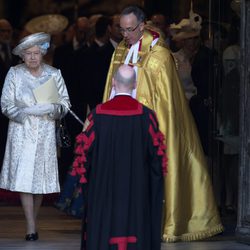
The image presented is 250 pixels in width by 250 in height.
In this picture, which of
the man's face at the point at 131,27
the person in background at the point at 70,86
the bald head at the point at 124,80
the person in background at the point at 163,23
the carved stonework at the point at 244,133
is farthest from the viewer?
the person in background at the point at 70,86

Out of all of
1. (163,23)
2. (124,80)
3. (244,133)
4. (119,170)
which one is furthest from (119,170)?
(163,23)

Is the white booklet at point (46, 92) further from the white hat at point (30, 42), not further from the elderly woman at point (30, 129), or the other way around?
the white hat at point (30, 42)

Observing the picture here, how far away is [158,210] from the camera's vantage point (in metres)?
9.20

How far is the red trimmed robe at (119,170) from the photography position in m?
9.02

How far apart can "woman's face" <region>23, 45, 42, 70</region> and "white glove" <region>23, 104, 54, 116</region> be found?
364 millimetres

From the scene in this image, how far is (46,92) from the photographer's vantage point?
1095 cm

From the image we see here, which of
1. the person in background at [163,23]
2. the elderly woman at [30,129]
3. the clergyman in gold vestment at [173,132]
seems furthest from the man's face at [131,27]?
the person in background at [163,23]

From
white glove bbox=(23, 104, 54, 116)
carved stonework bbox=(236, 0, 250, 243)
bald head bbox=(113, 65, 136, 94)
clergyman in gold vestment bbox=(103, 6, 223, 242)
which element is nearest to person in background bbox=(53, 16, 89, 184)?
clergyman in gold vestment bbox=(103, 6, 223, 242)

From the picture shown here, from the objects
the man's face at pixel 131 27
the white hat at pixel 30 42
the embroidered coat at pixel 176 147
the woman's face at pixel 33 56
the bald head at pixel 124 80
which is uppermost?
the man's face at pixel 131 27

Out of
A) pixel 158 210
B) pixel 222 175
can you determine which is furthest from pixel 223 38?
pixel 158 210

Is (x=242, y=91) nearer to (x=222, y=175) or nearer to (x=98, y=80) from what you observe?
(x=222, y=175)

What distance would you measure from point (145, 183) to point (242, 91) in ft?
7.52

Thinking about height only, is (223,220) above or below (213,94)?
below

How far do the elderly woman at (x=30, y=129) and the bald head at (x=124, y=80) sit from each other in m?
1.96
